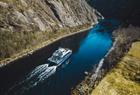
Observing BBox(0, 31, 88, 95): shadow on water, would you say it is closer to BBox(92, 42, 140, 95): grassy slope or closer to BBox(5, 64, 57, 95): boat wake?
BBox(5, 64, 57, 95): boat wake

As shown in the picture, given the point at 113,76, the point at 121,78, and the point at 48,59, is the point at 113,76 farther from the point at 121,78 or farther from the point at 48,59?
the point at 48,59

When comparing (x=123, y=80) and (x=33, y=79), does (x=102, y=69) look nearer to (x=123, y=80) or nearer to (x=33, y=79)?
(x=123, y=80)

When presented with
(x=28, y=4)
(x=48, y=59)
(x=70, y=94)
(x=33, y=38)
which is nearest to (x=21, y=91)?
(x=70, y=94)

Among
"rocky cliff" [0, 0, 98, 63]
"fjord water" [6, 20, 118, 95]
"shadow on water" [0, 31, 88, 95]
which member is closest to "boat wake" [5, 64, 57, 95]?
"fjord water" [6, 20, 118, 95]

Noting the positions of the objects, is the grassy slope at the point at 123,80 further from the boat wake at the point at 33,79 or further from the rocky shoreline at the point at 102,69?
the boat wake at the point at 33,79

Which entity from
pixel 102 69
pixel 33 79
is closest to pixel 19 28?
pixel 33 79

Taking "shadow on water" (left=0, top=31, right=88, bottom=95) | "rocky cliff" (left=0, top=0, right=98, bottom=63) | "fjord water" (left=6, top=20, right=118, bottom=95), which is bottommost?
"fjord water" (left=6, top=20, right=118, bottom=95)
